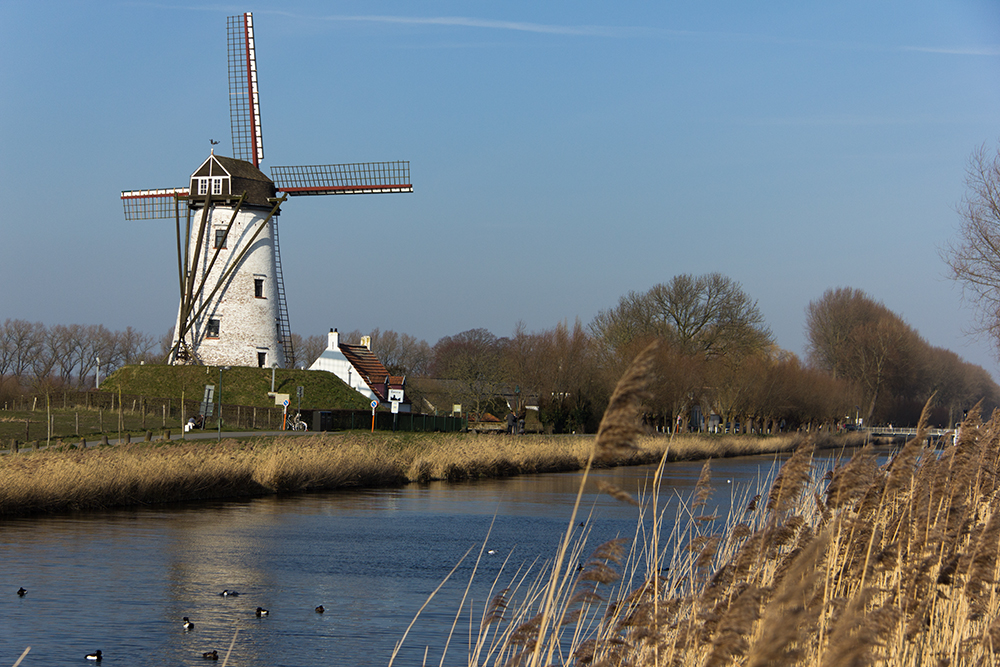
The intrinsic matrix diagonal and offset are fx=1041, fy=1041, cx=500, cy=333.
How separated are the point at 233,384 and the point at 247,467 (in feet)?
65.1

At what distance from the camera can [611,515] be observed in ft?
74.6

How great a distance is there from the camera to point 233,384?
43.3 m

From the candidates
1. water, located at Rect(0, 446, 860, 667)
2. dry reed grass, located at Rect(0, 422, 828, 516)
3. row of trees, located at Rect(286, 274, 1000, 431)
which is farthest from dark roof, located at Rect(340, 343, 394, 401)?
water, located at Rect(0, 446, 860, 667)

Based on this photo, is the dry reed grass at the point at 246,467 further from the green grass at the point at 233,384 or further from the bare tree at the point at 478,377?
the bare tree at the point at 478,377

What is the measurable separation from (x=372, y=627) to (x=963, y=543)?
586cm

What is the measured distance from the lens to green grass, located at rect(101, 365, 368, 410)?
4272cm

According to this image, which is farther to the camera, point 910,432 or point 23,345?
point 23,345

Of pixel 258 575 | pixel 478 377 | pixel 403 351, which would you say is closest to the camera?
pixel 258 575

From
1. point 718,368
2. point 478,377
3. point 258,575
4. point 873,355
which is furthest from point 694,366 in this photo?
point 258,575

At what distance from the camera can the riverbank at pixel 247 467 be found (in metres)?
18.7

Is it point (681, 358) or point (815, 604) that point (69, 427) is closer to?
point (815, 604)

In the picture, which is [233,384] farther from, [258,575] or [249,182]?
[258,575]

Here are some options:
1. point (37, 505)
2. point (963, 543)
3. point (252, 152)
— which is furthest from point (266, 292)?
point (963, 543)

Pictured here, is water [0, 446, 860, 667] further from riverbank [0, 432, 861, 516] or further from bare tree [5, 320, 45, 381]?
bare tree [5, 320, 45, 381]
